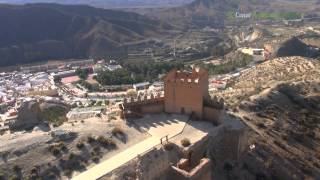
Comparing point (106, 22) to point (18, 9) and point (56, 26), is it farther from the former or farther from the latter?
point (18, 9)

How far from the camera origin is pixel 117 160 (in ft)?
106

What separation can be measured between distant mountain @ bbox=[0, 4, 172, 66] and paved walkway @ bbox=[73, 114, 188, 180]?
4389 inches

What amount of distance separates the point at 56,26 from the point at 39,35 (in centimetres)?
1049

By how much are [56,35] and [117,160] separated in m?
139

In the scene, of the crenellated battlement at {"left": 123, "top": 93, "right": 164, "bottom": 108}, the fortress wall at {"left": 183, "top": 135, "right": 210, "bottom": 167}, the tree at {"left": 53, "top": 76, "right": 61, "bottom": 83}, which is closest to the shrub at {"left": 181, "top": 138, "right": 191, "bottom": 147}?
the fortress wall at {"left": 183, "top": 135, "right": 210, "bottom": 167}

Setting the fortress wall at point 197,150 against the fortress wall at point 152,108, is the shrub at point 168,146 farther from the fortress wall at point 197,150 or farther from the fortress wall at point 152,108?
the fortress wall at point 152,108

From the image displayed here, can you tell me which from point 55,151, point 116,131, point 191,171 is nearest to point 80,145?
point 55,151

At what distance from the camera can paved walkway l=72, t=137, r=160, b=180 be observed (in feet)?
99.5

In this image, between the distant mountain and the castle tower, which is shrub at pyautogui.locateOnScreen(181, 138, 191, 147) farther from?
the distant mountain

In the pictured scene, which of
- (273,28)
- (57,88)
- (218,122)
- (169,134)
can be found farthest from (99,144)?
(273,28)

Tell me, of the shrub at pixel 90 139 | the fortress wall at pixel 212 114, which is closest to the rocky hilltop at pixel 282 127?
the fortress wall at pixel 212 114

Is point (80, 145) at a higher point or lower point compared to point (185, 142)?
higher

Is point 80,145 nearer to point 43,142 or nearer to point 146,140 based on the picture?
point 43,142

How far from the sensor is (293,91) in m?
56.5
